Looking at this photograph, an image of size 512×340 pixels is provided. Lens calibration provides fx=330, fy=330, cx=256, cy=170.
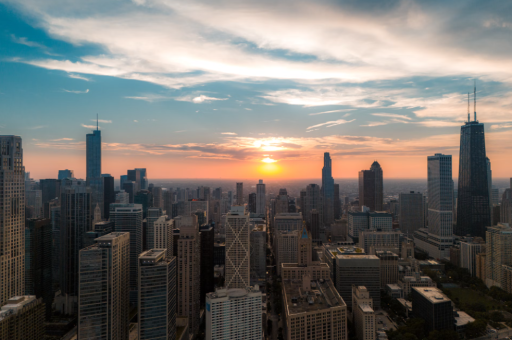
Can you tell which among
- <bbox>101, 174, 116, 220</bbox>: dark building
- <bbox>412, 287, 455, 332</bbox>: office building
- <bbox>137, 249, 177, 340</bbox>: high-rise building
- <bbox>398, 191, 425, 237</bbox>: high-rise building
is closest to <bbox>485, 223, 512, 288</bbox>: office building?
<bbox>412, 287, 455, 332</bbox>: office building

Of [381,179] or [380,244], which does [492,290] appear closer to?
[380,244]

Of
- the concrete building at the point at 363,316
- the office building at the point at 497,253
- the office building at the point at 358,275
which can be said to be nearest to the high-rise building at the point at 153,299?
the concrete building at the point at 363,316

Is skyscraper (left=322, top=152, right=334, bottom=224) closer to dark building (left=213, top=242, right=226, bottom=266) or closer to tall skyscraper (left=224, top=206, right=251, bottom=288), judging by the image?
dark building (left=213, top=242, right=226, bottom=266)

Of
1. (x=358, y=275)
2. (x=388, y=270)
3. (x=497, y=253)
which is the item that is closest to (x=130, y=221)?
(x=358, y=275)

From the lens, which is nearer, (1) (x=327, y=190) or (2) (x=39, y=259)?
(2) (x=39, y=259)

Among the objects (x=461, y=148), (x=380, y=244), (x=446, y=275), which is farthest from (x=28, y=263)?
(x=461, y=148)

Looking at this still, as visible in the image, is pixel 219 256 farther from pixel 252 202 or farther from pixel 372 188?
pixel 372 188
